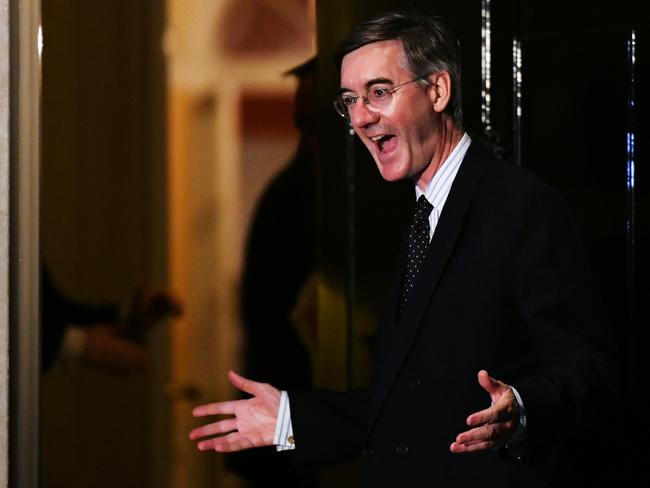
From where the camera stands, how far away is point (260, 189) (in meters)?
2.72

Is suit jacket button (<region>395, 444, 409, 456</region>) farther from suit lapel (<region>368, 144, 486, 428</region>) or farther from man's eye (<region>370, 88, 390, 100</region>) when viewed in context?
man's eye (<region>370, 88, 390, 100</region>)

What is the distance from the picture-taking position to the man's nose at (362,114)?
85.4 inches

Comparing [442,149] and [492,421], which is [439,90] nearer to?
[442,149]

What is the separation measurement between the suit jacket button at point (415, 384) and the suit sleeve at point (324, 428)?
0.81 ft

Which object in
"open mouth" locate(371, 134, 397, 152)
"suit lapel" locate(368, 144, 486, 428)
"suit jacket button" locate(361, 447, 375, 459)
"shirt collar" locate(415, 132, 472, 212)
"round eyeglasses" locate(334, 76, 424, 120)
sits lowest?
"suit jacket button" locate(361, 447, 375, 459)

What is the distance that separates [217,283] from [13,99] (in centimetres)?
70

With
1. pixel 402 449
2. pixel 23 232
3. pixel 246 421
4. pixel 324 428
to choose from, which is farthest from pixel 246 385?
pixel 23 232

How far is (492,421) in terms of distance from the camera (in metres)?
1.71

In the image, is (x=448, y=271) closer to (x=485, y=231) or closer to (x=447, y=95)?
(x=485, y=231)

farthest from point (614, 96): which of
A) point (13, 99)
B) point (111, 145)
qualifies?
point (13, 99)

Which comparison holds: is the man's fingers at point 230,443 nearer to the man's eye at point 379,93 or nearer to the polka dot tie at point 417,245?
the polka dot tie at point 417,245

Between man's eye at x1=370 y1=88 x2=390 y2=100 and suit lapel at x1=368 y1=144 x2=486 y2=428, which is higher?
man's eye at x1=370 y1=88 x2=390 y2=100

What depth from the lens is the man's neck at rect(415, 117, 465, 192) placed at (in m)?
2.14

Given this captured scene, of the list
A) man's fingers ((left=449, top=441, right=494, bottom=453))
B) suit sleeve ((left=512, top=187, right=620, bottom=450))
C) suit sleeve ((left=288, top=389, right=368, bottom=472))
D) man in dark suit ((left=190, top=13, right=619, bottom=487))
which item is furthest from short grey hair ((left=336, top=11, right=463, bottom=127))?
man's fingers ((left=449, top=441, right=494, bottom=453))
